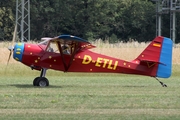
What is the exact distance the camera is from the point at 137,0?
60.3 metres

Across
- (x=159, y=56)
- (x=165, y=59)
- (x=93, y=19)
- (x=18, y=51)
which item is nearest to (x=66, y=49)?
(x=18, y=51)

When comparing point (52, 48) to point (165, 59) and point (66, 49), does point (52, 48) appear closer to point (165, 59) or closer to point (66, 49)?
point (66, 49)

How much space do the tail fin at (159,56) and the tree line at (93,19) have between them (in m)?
33.8

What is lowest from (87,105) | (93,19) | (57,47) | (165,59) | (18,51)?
(87,105)

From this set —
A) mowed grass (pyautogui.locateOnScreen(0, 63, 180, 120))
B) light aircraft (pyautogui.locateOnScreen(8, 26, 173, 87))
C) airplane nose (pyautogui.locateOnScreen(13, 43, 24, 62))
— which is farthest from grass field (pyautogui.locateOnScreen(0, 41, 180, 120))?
light aircraft (pyautogui.locateOnScreen(8, 26, 173, 87))

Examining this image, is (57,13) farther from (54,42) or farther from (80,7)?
(54,42)

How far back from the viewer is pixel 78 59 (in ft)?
71.0

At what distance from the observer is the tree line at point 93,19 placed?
189 feet

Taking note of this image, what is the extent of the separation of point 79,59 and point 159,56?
3.04 metres

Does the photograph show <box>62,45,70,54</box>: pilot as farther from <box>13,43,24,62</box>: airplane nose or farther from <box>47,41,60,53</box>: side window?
<box>13,43,24,62</box>: airplane nose

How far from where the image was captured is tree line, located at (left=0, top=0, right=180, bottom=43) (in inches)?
2271

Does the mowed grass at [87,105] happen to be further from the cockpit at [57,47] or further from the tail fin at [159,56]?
the tail fin at [159,56]

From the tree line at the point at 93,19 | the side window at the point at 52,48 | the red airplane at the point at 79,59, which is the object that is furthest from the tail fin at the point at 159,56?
the tree line at the point at 93,19

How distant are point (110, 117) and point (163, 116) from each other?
1.21 metres
